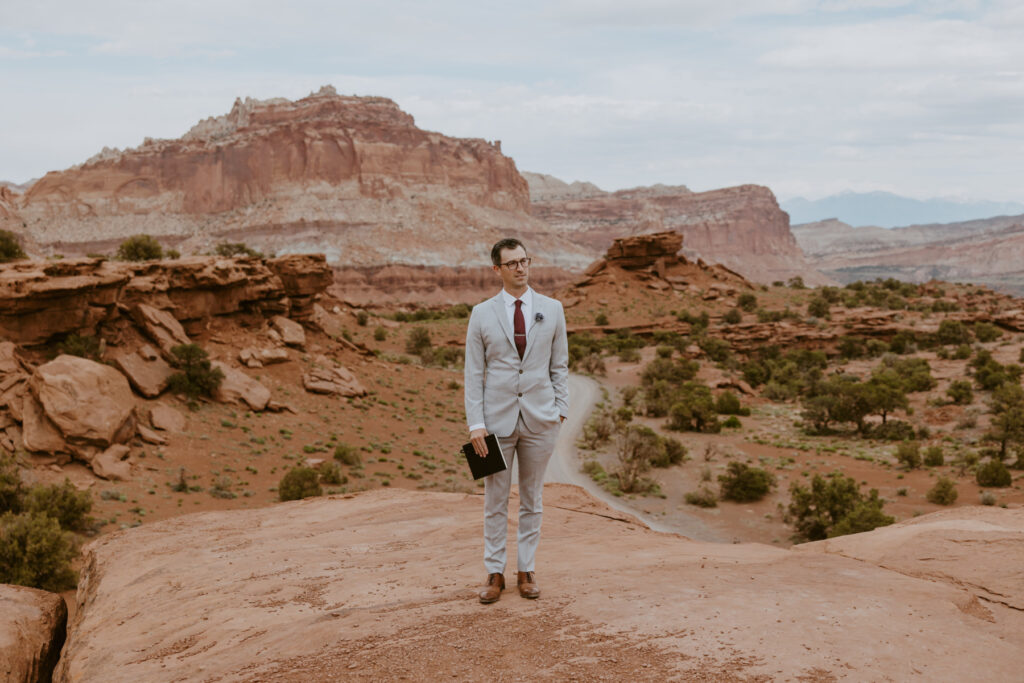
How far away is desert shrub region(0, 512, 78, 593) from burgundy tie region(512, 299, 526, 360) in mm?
10000

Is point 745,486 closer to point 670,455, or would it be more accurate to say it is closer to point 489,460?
point 670,455

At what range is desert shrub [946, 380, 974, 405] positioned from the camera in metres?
28.3

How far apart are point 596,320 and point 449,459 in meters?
36.7

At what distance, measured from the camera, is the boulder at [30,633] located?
5.42m

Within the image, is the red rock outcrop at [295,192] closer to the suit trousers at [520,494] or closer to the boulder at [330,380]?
the boulder at [330,380]

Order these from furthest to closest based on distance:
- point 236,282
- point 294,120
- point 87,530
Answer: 1. point 294,120
2. point 236,282
3. point 87,530

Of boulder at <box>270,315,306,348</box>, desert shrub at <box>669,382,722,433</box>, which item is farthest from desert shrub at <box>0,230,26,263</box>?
desert shrub at <box>669,382,722,433</box>

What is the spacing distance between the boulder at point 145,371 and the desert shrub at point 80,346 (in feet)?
2.55

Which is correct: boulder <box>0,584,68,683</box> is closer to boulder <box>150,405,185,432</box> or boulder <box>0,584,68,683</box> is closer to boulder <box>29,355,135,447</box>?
boulder <box>29,355,135,447</box>

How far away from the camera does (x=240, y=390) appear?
22469 millimetres

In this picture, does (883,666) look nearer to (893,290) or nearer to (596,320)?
(596,320)

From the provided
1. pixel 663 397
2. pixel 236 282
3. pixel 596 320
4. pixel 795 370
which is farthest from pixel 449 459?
pixel 596 320

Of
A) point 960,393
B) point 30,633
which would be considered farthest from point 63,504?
point 960,393

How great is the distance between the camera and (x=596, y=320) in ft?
189
